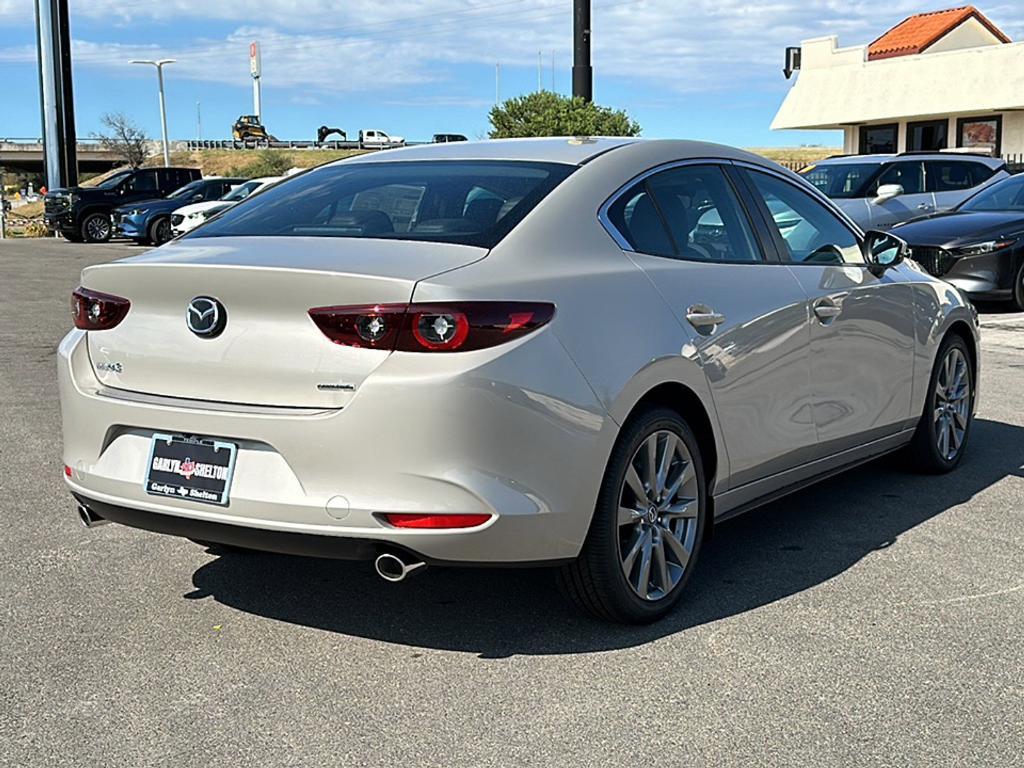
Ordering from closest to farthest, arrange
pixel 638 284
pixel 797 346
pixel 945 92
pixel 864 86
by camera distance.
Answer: pixel 638 284
pixel 797 346
pixel 945 92
pixel 864 86

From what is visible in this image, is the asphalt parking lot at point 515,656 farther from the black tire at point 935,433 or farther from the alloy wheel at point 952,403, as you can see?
the alloy wheel at point 952,403

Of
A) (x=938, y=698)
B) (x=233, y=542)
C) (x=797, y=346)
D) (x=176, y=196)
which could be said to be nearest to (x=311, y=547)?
(x=233, y=542)

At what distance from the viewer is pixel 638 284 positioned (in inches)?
169

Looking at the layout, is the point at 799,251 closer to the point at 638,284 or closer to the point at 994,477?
the point at 638,284

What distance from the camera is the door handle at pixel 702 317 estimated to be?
4.48 metres

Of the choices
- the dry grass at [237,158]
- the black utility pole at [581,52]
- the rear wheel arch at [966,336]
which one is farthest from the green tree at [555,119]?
the dry grass at [237,158]

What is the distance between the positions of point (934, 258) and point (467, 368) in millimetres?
10660

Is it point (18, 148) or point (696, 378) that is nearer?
point (696, 378)

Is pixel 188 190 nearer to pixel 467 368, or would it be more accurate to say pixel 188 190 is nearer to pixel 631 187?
pixel 631 187

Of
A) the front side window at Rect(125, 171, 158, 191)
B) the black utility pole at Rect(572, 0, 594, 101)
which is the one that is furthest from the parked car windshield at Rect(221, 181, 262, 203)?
the black utility pole at Rect(572, 0, 594, 101)

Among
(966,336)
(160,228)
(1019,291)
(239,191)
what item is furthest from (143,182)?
(966,336)

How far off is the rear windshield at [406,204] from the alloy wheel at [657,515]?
906mm

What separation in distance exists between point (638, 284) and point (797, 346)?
1057 mm

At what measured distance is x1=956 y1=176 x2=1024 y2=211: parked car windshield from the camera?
14.7 metres
